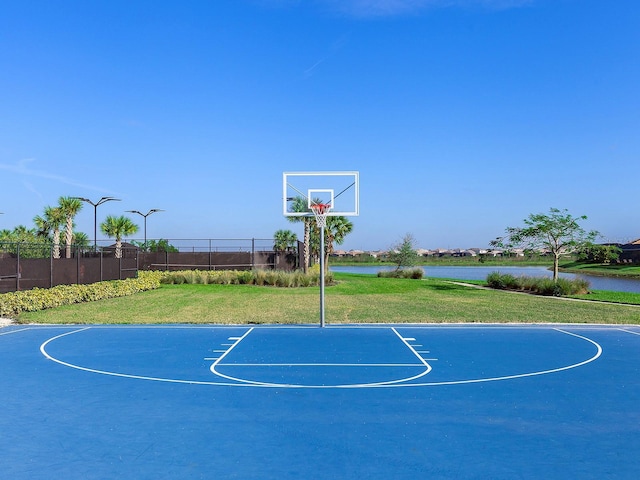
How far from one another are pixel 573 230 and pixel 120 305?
2361cm

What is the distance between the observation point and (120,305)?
21906 millimetres

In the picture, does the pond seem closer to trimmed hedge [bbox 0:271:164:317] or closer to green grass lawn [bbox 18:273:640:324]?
green grass lawn [bbox 18:273:640:324]

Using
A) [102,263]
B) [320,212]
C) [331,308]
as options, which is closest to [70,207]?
[102,263]

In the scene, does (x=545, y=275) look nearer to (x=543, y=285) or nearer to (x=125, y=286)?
(x=543, y=285)

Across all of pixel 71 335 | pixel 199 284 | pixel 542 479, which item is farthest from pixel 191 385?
pixel 199 284

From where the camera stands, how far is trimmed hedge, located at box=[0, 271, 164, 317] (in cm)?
1819

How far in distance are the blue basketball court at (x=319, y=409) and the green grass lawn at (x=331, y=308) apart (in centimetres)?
403

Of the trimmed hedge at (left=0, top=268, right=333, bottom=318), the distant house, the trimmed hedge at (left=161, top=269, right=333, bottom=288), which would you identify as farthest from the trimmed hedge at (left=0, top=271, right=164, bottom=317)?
the distant house

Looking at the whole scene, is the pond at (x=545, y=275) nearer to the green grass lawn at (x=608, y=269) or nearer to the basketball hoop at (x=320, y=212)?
the green grass lawn at (x=608, y=269)

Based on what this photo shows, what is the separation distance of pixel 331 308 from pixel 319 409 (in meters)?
13.1

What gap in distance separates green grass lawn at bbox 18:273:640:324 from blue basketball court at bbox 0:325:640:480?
4035 millimetres

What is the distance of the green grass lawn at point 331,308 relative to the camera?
57.7 ft

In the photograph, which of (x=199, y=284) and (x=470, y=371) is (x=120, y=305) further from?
(x=470, y=371)

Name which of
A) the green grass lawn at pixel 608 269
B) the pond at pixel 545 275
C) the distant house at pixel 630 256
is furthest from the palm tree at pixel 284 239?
the distant house at pixel 630 256
